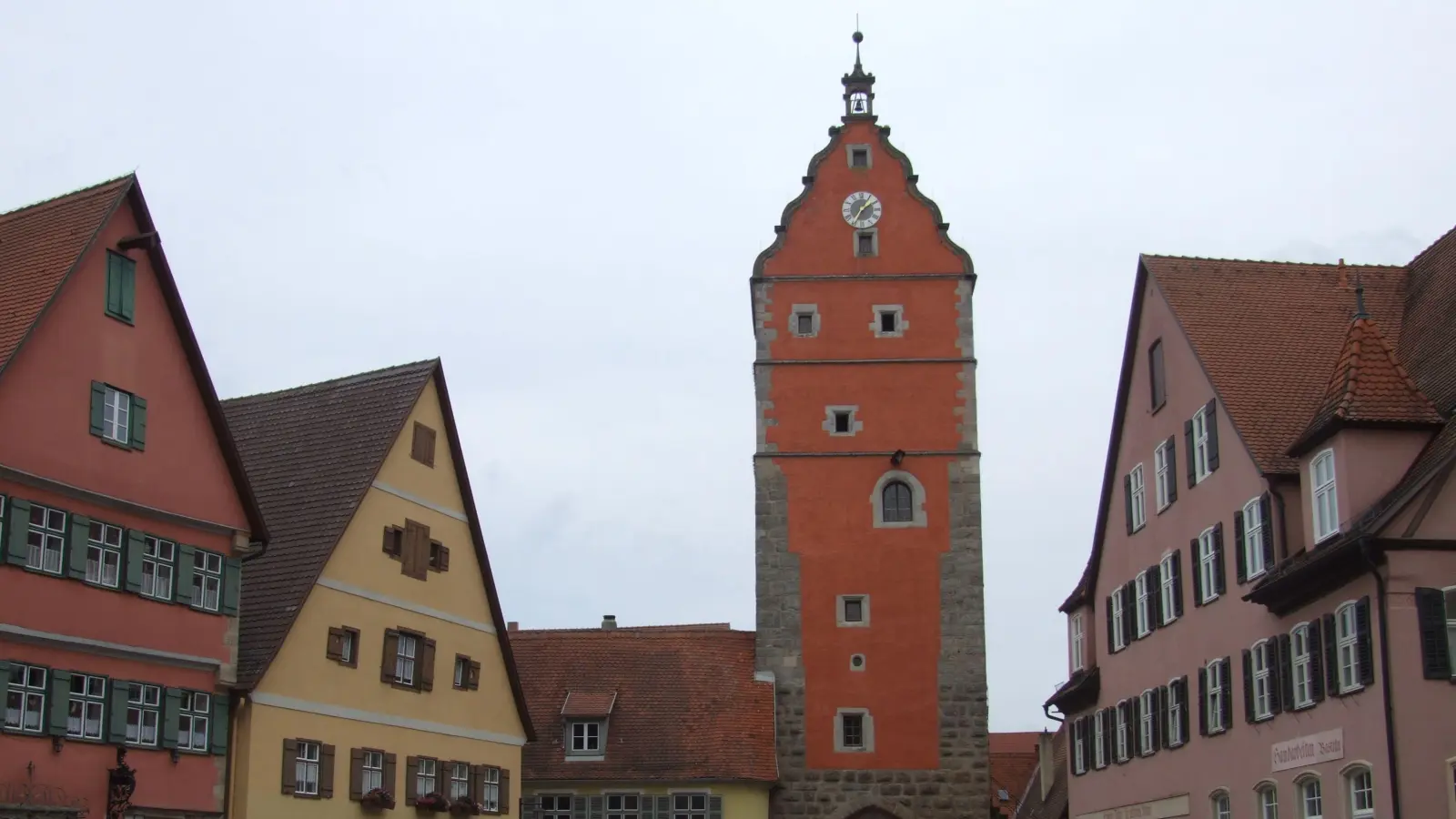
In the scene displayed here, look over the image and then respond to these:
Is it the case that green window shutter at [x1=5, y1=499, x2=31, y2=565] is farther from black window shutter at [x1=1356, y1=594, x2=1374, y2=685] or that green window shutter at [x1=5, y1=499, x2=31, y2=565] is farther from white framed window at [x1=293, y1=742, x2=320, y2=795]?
black window shutter at [x1=1356, y1=594, x2=1374, y2=685]

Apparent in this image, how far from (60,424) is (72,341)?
4.00 feet

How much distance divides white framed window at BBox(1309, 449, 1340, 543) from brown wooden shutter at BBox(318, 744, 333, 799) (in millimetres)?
15987

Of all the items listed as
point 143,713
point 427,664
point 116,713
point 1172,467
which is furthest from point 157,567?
point 1172,467

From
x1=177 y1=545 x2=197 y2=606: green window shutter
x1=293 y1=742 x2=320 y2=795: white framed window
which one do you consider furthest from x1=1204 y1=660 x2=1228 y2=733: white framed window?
x1=177 y1=545 x2=197 y2=606: green window shutter

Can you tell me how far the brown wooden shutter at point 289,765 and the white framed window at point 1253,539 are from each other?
1496 centimetres

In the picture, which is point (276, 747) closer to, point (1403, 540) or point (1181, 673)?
point (1181, 673)

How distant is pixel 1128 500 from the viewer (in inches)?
1332

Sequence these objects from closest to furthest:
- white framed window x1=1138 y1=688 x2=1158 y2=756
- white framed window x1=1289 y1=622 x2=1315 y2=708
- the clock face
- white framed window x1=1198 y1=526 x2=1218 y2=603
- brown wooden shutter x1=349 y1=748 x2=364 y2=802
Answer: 1. white framed window x1=1289 y1=622 x2=1315 y2=708
2. white framed window x1=1198 y1=526 x2=1218 y2=603
3. brown wooden shutter x1=349 y1=748 x2=364 y2=802
4. white framed window x1=1138 y1=688 x2=1158 y2=756
5. the clock face

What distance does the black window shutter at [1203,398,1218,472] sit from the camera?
28312 millimetres

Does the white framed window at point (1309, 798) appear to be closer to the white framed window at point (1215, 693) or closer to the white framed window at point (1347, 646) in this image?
the white framed window at point (1347, 646)

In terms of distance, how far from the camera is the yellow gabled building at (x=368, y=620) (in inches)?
1144

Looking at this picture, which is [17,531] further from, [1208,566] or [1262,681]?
[1208,566]

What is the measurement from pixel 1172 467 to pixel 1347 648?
8531 mm

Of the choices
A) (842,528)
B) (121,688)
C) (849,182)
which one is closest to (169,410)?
(121,688)
